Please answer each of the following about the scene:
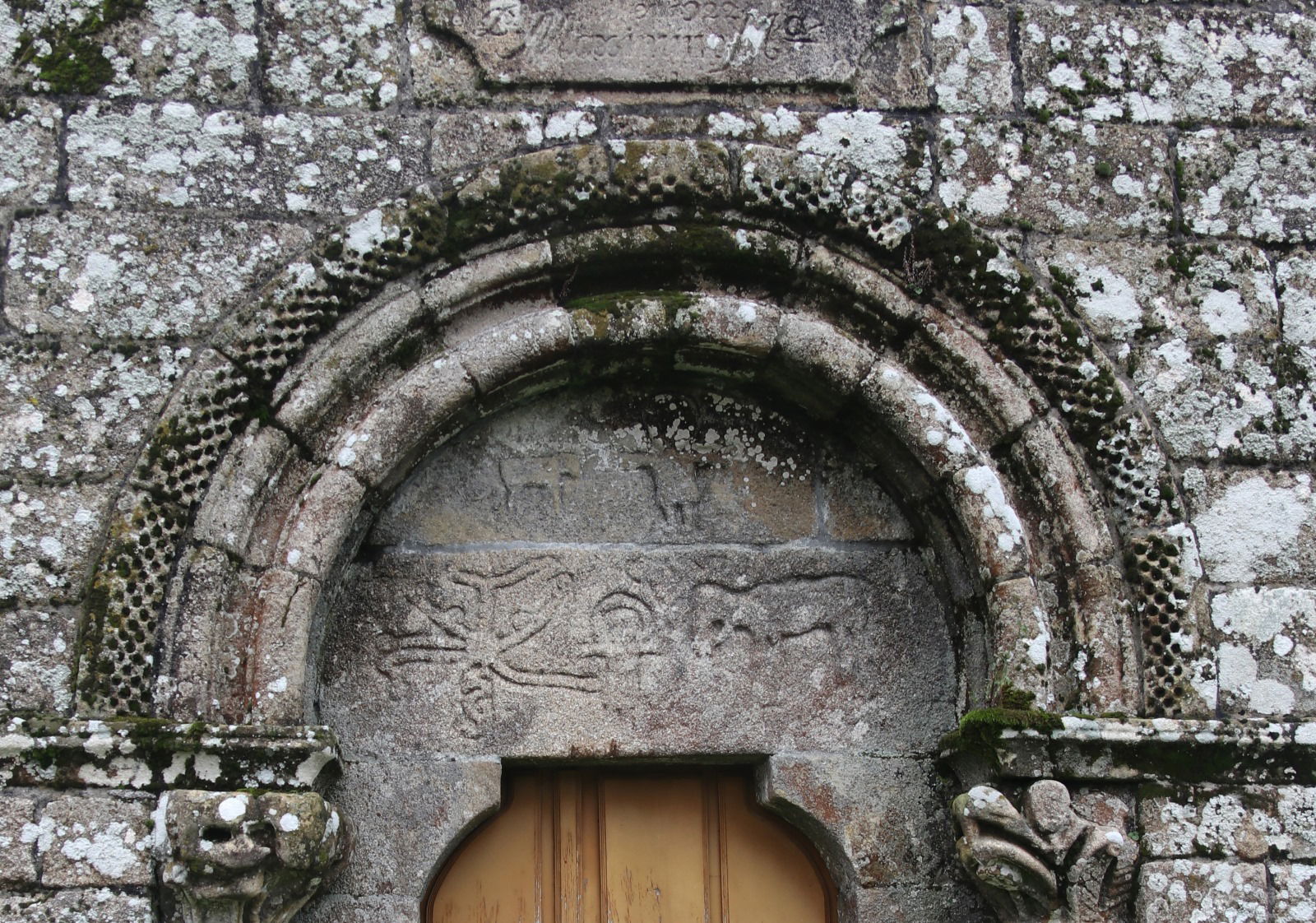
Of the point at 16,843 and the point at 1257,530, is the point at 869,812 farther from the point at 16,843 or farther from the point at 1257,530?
the point at 16,843

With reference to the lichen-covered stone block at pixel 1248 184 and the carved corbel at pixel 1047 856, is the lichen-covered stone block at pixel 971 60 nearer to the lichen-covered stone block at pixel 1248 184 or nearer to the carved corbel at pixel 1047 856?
the lichen-covered stone block at pixel 1248 184

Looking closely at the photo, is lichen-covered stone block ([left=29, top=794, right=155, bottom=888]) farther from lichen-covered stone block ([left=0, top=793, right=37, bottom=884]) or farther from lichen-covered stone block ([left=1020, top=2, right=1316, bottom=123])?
lichen-covered stone block ([left=1020, top=2, right=1316, bottom=123])

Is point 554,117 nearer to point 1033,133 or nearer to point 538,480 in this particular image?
point 538,480

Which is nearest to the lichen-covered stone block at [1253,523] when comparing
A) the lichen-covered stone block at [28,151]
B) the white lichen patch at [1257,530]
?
the white lichen patch at [1257,530]

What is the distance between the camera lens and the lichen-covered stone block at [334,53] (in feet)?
11.7

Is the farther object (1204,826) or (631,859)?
(631,859)

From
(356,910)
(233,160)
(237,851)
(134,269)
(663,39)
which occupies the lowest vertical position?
(356,910)

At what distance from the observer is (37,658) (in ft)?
10.2

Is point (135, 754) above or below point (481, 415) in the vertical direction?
below

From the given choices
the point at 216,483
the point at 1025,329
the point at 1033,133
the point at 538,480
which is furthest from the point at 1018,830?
the point at 216,483

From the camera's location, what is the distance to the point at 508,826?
3.55 metres

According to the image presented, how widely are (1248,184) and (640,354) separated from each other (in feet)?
6.20

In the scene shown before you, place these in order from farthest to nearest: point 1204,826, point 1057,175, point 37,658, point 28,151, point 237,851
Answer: point 1057,175 < point 28,151 < point 1204,826 < point 37,658 < point 237,851

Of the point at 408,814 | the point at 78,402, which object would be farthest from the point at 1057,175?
the point at 78,402
